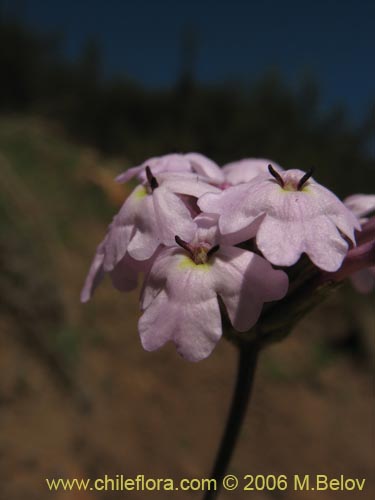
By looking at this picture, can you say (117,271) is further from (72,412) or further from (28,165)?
(28,165)

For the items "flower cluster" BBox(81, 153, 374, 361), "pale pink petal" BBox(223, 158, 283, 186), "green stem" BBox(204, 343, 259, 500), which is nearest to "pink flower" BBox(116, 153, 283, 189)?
"pale pink petal" BBox(223, 158, 283, 186)

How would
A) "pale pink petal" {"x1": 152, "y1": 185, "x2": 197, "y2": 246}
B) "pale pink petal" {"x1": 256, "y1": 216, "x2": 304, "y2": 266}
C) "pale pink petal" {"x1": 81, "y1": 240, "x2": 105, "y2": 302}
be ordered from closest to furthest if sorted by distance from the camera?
"pale pink petal" {"x1": 256, "y1": 216, "x2": 304, "y2": 266}, "pale pink petal" {"x1": 152, "y1": 185, "x2": 197, "y2": 246}, "pale pink petal" {"x1": 81, "y1": 240, "x2": 105, "y2": 302}

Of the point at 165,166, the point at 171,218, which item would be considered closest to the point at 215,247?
the point at 171,218

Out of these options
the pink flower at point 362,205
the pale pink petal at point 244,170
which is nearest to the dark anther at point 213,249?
the pale pink petal at point 244,170

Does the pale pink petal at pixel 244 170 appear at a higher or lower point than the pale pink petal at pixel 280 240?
lower

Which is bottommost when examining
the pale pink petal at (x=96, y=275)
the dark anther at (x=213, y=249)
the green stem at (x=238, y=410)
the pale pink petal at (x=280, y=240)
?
the green stem at (x=238, y=410)

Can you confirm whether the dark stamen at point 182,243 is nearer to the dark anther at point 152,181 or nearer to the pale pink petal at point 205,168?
the dark anther at point 152,181

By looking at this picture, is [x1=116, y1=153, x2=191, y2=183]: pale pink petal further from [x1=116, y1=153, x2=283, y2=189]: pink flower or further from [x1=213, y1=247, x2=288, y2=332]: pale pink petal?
[x1=213, y1=247, x2=288, y2=332]: pale pink petal
